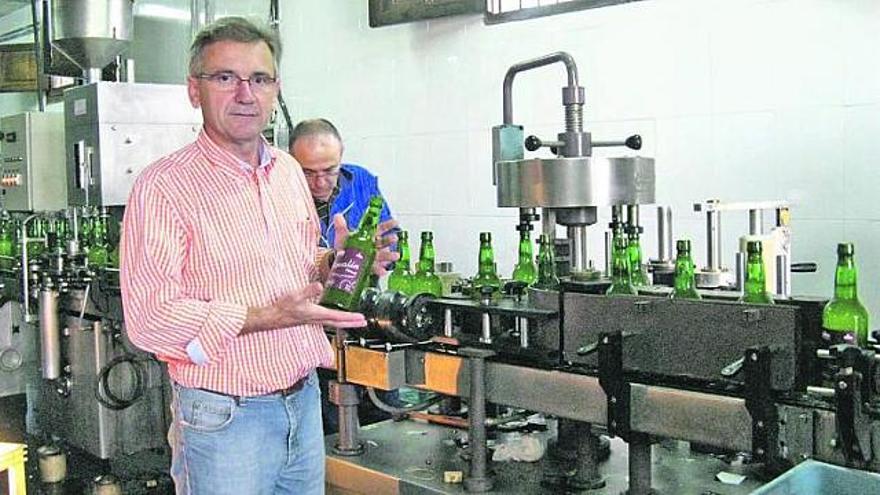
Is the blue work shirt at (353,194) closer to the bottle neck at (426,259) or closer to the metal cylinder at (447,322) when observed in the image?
the bottle neck at (426,259)

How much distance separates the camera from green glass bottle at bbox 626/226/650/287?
2063 mm

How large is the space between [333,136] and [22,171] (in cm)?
275

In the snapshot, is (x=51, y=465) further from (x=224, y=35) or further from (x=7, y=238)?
(x=224, y=35)

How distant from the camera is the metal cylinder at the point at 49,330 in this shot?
14.0 feet

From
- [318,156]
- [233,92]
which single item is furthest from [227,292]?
[318,156]

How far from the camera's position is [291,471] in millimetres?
1865

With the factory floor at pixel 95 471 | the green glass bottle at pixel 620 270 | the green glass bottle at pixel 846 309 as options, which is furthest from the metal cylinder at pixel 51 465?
the green glass bottle at pixel 846 309

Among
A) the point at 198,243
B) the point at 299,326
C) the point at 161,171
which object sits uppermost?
the point at 161,171

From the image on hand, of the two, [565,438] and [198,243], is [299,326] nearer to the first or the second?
[198,243]

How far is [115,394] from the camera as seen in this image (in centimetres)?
414

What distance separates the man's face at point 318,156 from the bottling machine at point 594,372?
40.2 inches

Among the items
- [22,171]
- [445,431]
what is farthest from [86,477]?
[445,431]

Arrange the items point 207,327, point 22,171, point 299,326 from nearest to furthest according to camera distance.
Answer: point 207,327, point 299,326, point 22,171

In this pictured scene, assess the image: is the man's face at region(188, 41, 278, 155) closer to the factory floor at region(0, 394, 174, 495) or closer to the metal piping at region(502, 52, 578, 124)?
the metal piping at region(502, 52, 578, 124)
